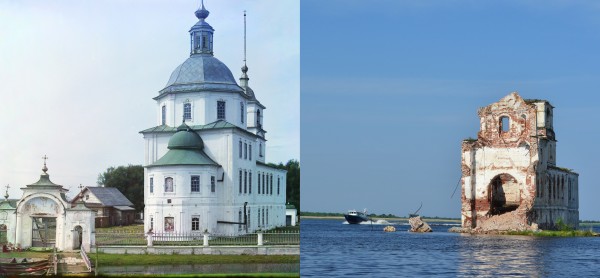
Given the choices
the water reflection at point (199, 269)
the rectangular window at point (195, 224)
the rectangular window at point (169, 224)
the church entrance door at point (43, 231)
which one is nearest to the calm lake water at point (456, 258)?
the water reflection at point (199, 269)

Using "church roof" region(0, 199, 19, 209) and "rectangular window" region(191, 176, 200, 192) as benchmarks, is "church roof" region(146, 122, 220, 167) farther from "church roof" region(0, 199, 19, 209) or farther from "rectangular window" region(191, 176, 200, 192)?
"church roof" region(0, 199, 19, 209)

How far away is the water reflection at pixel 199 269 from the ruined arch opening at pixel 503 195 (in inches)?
1107

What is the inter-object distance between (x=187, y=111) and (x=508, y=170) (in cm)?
2280

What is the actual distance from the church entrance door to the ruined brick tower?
28.2m

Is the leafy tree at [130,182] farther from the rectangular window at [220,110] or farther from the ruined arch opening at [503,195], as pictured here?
the ruined arch opening at [503,195]

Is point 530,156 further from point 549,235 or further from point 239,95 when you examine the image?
point 239,95

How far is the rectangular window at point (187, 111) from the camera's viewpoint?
1057 inches

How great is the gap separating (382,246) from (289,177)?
10.2 m

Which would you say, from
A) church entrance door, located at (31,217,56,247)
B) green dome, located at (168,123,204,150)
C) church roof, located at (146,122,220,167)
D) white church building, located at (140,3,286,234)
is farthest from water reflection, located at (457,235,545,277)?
church entrance door, located at (31,217,56,247)

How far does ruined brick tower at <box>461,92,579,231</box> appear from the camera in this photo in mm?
45125

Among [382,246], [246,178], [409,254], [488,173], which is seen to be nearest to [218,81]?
[246,178]

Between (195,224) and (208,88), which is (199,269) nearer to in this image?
(195,224)

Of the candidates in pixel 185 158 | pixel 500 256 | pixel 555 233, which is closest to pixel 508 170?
pixel 555 233

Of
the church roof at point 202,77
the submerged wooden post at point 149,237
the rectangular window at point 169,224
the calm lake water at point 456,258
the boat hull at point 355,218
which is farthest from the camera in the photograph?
the boat hull at point 355,218
